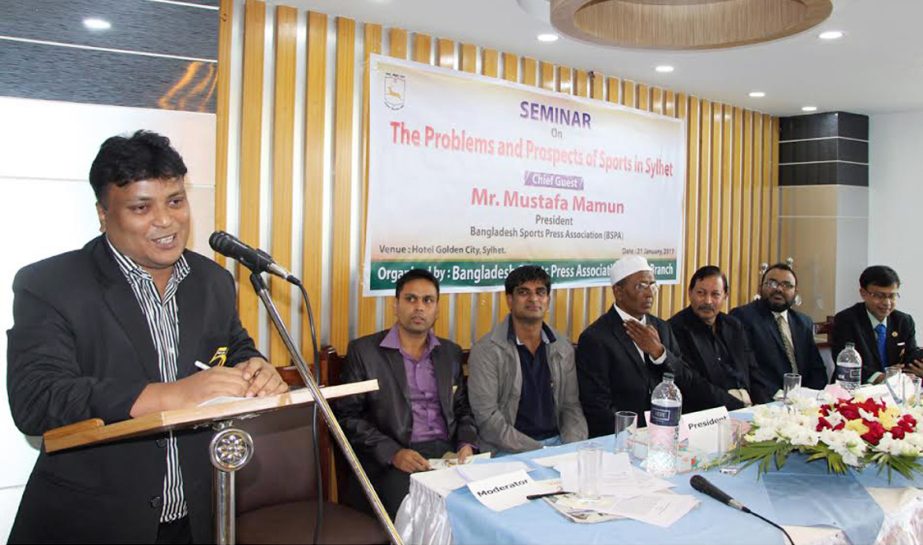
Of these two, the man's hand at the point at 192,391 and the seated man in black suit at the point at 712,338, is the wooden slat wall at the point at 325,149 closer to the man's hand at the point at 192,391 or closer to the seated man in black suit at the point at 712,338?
the seated man in black suit at the point at 712,338

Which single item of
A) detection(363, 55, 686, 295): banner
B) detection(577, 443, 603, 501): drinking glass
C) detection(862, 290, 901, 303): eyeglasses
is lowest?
detection(577, 443, 603, 501): drinking glass

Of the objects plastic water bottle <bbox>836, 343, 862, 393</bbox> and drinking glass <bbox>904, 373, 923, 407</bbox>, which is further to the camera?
plastic water bottle <bbox>836, 343, 862, 393</bbox>

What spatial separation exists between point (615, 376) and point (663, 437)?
136 cm

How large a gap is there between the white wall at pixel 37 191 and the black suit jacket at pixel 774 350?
3667 millimetres

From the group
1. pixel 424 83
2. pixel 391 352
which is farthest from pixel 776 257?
pixel 391 352

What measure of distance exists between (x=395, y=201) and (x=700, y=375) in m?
1.90

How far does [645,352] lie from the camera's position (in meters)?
3.72

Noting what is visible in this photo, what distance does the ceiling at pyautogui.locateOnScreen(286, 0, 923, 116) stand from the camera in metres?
3.66

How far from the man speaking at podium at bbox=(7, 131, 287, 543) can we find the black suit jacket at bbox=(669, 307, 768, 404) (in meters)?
2.98

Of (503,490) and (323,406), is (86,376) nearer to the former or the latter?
(323,406)

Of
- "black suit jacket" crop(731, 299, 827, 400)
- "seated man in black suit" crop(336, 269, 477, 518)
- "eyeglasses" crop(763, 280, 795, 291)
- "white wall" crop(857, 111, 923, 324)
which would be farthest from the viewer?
"white wall" crop(857, 111, 923, 324)

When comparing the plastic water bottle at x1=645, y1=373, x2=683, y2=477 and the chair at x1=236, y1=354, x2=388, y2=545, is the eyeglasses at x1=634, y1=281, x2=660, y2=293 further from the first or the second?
the chair at x1=236, y1=354, x2=388, y2=545

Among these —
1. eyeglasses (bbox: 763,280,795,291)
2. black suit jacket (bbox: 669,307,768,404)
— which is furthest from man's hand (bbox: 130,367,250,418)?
eyeglasses (bbox: 763,280,795,291)

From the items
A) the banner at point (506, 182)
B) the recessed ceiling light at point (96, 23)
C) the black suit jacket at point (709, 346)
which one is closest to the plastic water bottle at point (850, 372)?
the black suit jacket at point (709, 346)
